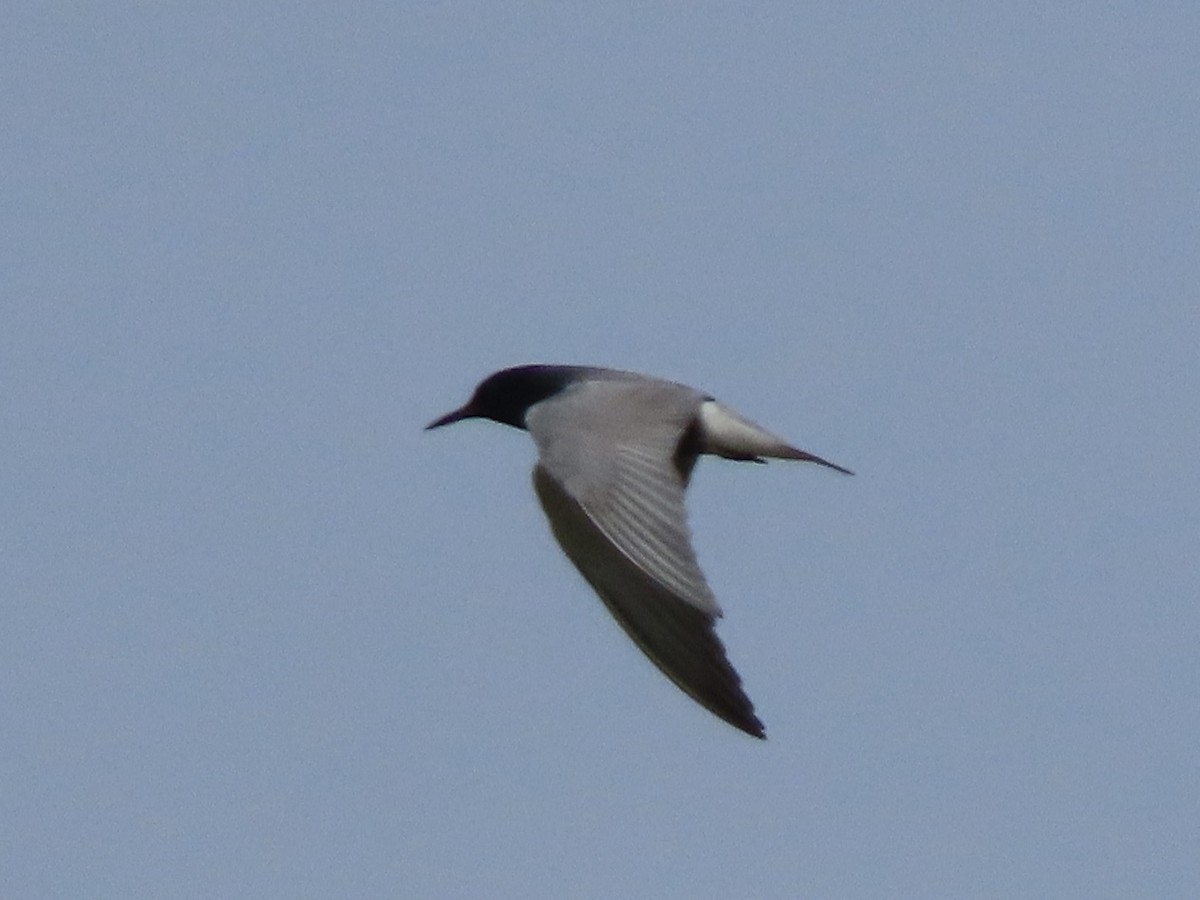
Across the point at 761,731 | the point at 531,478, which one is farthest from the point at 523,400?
the point at 761,731

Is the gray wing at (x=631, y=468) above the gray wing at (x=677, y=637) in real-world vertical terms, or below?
above

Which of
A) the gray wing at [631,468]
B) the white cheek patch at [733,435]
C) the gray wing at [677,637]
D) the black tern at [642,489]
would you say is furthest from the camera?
the white cheek patch at [733,435]

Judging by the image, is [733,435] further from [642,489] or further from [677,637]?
[642,489]

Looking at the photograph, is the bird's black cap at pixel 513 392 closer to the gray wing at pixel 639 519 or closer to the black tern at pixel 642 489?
the black tern at pixel 642 489

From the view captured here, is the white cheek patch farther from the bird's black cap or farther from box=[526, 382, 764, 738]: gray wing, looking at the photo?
the bird's black cap

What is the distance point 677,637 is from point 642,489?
927 mm

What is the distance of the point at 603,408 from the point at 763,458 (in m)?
1.14

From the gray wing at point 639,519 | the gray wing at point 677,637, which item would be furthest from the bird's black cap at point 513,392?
the gray wing at point 677,637

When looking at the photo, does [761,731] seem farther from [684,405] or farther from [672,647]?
[684,405]

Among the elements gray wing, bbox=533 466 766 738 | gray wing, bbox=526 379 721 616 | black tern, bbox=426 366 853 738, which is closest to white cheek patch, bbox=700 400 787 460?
black tern, bbox=426 366 853 738

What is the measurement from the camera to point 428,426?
1583 cm

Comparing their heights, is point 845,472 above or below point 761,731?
above

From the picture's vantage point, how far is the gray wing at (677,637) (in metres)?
12.5

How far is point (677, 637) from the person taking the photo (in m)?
12.7
